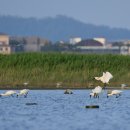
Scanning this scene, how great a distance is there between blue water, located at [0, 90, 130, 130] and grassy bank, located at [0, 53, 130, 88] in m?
7.95

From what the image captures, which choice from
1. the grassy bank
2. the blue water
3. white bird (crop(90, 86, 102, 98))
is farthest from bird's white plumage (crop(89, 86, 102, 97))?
the grassy bank

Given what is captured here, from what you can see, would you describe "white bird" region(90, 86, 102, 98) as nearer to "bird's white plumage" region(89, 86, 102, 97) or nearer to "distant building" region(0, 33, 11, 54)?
"bird's white plumage" region(89, 86, 102, 97)

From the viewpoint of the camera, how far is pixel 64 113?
91.3ft

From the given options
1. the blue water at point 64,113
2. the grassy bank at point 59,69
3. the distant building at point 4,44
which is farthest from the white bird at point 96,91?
the distant building at point 4,44

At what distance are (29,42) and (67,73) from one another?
5954 inches

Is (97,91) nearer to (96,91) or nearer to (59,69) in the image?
(96,91)

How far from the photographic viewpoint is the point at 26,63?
1897 inches

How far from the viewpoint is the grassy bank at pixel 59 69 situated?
4503 cm

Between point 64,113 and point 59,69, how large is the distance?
19.5 m

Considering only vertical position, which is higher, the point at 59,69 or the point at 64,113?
the point at 59,69

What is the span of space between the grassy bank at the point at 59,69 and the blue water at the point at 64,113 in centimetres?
Result: 795

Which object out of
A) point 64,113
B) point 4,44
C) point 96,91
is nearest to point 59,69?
point 96,91

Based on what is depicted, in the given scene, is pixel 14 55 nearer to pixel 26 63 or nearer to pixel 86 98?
pixel 26 63

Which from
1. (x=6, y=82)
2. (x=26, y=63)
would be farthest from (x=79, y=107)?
(x=26, y=63)
